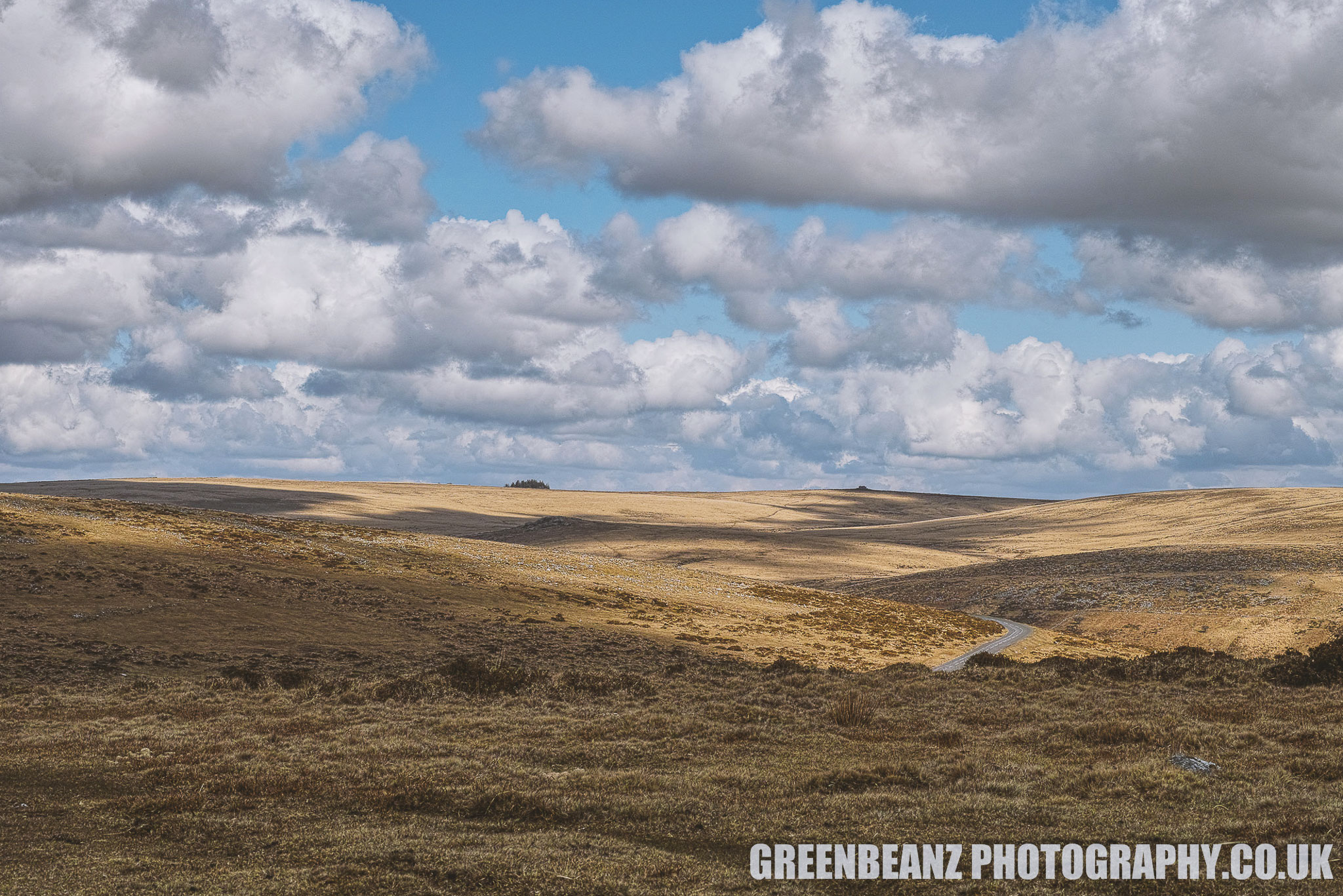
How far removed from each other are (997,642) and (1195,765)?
48.6m

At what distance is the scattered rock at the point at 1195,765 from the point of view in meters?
21.1

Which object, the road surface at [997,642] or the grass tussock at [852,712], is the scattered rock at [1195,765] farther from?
the road surface at [997,642]

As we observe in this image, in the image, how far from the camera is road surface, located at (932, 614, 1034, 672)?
54.8 meters

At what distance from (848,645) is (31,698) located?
146 ft

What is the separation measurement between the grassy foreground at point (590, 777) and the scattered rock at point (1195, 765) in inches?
11.1

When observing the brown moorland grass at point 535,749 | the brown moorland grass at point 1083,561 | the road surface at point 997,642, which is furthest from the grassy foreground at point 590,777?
the brown moorland grass at point 1083,561

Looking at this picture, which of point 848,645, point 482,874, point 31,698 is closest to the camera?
point 482,874

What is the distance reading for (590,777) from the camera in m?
21.5

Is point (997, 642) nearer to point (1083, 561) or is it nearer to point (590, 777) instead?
point (1083, 561)

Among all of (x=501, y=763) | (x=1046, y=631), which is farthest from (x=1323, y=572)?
(x=501, y=763)

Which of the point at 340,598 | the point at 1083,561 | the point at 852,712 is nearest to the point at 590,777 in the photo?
the point at 852,712

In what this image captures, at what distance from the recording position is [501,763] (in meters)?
23.2

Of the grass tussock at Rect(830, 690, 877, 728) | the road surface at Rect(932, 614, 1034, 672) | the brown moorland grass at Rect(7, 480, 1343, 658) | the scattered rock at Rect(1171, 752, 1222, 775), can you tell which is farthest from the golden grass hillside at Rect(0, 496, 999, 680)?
the scattered rock at Rect(1171, 752, 1222, 775)

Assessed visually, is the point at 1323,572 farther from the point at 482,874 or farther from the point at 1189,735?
the point at 482,874
